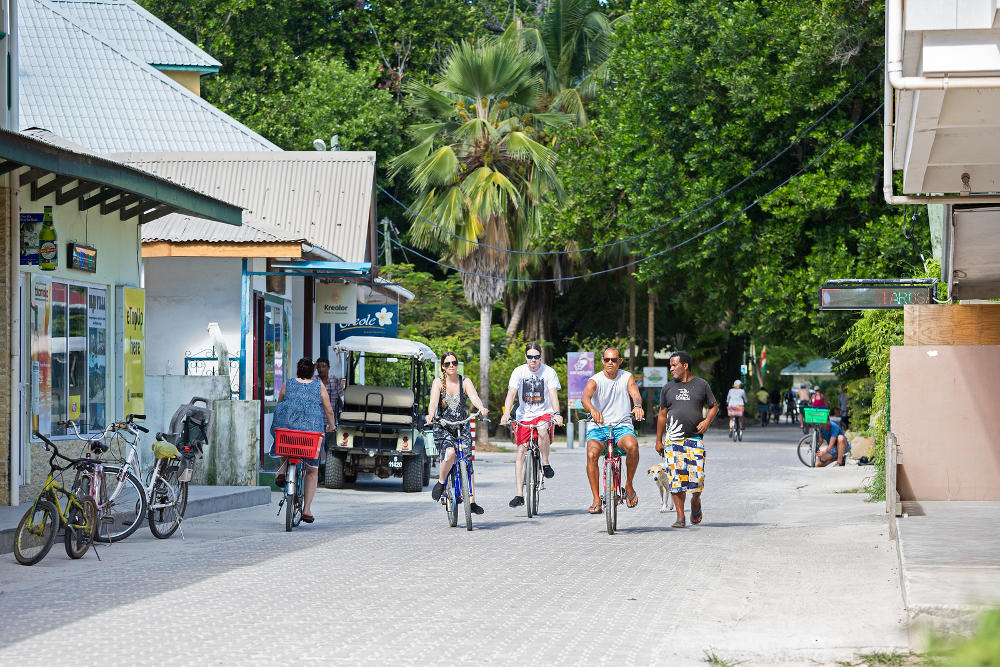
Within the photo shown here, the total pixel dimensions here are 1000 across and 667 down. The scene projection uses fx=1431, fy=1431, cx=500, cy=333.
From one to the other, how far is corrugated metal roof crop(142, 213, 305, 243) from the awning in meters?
2.52

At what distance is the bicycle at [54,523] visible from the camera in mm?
11133

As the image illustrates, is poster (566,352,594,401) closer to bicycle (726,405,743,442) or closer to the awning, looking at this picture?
bicycle (726,405,743,442)

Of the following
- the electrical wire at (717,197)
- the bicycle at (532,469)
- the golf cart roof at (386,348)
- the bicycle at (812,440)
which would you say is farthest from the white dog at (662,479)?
the electrical wire at (717,197)

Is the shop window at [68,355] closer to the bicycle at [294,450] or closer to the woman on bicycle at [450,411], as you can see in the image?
the bicycle at [294,450]

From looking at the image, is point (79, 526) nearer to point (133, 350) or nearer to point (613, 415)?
point (613, 415)

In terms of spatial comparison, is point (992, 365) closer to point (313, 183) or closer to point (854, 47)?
point (313, 183)

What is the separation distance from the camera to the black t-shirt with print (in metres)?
14.1

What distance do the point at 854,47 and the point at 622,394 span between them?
1860 centimetres

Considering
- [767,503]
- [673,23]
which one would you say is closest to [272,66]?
[673,23]

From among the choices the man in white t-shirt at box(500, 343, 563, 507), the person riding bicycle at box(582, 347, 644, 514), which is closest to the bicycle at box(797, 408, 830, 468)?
the man in white t-shirt at box(500, 343, 563, 507)

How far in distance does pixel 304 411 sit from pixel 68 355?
335cm

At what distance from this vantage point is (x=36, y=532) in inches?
440

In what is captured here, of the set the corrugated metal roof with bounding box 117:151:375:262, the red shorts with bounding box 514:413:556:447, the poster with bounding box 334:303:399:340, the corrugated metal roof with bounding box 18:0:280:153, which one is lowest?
the red shorts with bounding box 514:413:556:447

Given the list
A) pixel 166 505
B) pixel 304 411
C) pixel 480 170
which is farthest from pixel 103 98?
pixel 166 505
